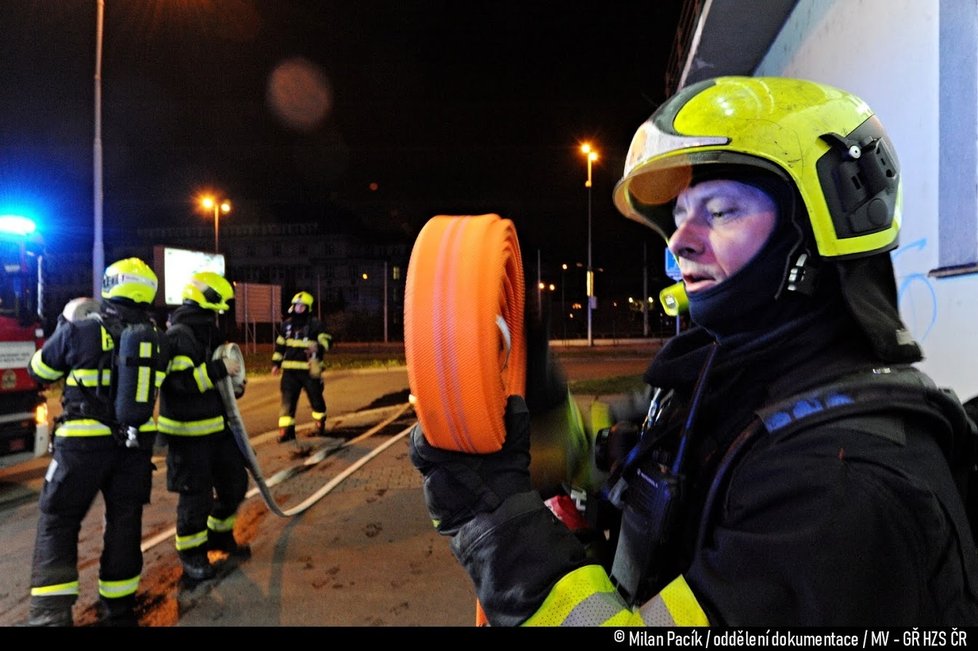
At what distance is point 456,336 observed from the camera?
1.15 meters

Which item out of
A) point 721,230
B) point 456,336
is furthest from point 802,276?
point 456,336

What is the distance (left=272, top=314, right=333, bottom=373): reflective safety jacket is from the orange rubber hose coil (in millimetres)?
7864

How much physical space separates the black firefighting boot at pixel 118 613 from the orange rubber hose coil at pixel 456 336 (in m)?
3.41

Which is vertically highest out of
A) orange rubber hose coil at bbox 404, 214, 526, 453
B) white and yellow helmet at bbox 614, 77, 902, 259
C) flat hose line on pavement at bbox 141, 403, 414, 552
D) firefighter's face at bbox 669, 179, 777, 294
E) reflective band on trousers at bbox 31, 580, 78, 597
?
white and yellow helmet at bbox 614, 77, 902, 259

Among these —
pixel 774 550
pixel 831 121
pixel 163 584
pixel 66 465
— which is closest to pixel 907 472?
pixel 774 550

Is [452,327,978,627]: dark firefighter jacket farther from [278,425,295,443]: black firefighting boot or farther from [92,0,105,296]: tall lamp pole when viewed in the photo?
[92,0,105,296]: tall lamp pole

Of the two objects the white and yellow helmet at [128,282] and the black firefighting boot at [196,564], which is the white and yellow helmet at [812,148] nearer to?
the white and yellow helmet at [128,282]

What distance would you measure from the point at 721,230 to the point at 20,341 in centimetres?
794

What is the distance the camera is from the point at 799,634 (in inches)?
36.5

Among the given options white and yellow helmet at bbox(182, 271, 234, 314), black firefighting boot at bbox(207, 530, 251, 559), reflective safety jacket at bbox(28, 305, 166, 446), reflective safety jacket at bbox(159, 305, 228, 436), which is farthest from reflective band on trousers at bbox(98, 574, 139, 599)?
white and yellow helmet at bbox(182, 271, 234, 314)

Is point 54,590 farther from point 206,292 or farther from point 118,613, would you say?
point 206,292

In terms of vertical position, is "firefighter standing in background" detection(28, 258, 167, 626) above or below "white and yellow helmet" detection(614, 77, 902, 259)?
below

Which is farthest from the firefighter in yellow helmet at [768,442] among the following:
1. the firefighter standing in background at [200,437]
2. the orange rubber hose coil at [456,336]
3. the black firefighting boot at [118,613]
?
the firefighter standing in background at [200,437]

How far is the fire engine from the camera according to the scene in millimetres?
6234
